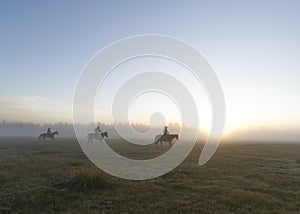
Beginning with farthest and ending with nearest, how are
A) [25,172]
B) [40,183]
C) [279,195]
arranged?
[25,172] → [40,183] → [279,195]

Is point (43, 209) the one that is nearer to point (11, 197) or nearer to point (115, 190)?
point (11, 197)

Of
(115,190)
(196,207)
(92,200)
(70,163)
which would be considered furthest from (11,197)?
(70,163)

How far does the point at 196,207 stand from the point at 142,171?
10.3 meters

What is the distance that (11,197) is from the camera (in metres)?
14.8

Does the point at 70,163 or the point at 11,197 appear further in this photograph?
the point at 70,163

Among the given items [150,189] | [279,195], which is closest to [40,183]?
[150,189]

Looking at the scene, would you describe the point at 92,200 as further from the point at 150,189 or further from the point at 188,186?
the point at 188,186

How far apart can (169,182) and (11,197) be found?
8.90 meters

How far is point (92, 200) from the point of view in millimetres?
14594

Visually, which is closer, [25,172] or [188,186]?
[188,186]

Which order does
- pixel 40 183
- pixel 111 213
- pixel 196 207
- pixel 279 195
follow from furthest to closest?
1. pixel 40 183
2. pixel 279 195
3. pixel 196 207
4. pixel 111 213

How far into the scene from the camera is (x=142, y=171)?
77.8 ft

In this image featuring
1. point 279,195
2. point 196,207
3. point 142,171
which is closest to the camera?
point 196,207

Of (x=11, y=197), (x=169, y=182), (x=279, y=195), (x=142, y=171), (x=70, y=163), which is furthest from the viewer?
(x=70, y=163)
